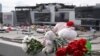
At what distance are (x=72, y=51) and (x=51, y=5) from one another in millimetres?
120022

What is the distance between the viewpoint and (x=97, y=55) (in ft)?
28.4

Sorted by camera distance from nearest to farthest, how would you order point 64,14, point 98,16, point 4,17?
point 98,16 → point 64,14 → point 4,17

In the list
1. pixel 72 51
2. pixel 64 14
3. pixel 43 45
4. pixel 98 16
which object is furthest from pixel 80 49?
pixel 64 14

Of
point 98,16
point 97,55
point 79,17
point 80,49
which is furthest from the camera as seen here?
point 79,17

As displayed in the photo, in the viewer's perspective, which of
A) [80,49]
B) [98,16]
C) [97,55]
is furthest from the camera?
[98,16]

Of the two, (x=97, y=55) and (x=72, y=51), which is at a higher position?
(x=72, y=51)

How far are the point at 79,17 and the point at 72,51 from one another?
102141 mm

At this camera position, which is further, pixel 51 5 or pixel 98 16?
pixel 51 5

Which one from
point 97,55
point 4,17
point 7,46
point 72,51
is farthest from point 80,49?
point 4,17

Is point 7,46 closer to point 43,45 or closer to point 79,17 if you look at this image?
point 43,45

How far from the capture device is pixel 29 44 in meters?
8.12

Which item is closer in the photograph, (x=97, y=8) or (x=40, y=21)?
(x=97, y=8)

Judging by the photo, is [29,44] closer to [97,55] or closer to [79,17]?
[97,55]

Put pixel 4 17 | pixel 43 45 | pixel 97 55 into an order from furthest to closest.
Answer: pixel 4 17 → pixel 97 55 → pixel 43 45
